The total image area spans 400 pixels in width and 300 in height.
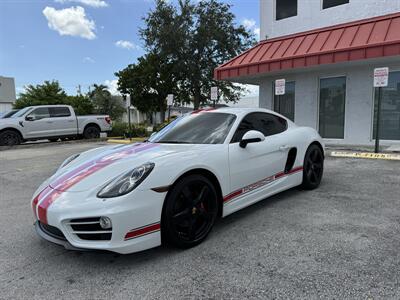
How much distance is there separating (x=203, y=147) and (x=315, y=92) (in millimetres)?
9331

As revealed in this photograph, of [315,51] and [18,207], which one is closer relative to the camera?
[18,207]

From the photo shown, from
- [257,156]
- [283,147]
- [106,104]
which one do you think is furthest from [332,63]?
[106,104]

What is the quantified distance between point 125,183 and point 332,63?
27.8ft

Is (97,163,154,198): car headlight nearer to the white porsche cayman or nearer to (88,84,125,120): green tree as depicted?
the white porsche cayman

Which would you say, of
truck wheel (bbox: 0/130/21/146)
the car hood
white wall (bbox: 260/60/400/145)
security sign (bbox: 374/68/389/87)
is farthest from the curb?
truck wheel (bbox: 0/130/21/146)

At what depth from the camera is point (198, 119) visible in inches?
161

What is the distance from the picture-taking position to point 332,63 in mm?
9133

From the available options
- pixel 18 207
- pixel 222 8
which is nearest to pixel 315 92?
pixel 18 207

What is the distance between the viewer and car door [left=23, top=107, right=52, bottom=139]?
542 inches

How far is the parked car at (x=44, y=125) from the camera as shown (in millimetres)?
13438

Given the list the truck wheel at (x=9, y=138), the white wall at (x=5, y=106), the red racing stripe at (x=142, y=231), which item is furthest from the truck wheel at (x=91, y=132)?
the white wall at (x=5, y=106)

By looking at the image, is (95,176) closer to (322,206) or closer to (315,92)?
(322,206)

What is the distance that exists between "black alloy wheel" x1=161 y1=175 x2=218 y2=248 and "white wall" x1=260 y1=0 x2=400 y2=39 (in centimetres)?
1023

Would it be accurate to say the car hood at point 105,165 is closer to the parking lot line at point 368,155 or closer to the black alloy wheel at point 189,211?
the black alloy wheel at point 189,211
